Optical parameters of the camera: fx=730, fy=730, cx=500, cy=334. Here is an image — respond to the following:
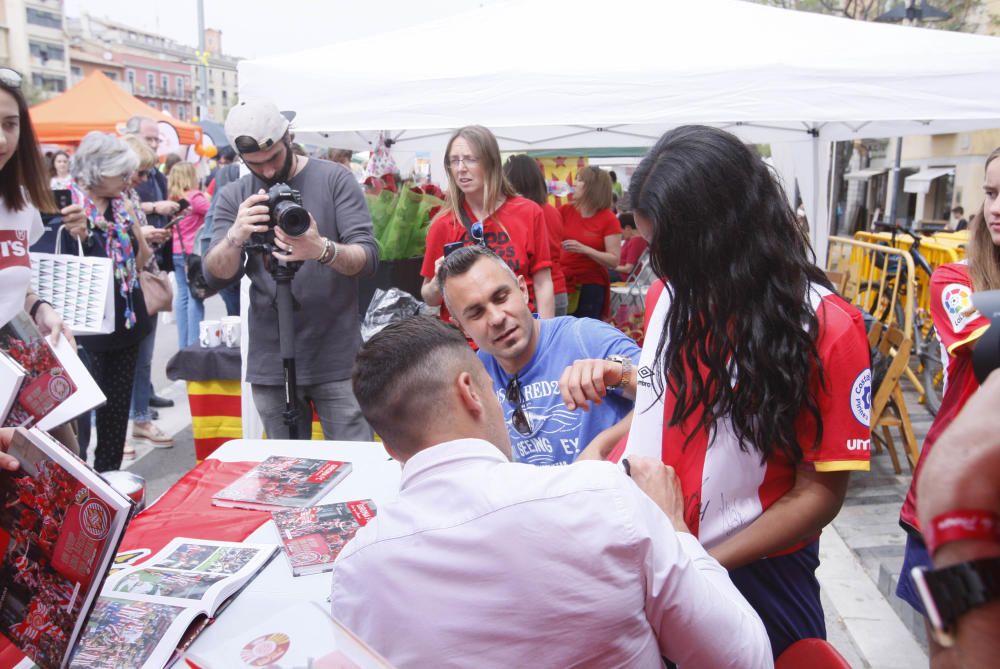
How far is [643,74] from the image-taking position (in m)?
3.55

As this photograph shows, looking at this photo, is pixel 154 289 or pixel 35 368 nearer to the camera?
pixel 35 368

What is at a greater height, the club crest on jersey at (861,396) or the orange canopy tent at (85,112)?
the orange canopy tent at (85,112)

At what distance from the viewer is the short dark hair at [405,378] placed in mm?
1240

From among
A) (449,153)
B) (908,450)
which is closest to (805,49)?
(449,153)

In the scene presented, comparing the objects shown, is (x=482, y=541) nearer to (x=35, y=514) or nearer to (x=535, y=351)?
(x=35, y=514)

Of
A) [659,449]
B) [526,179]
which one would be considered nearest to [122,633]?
[659,449]

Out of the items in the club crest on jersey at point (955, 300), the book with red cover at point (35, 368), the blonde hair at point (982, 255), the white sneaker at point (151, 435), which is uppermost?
the blonde hair at point (982, 255)

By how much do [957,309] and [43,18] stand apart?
7215 cm

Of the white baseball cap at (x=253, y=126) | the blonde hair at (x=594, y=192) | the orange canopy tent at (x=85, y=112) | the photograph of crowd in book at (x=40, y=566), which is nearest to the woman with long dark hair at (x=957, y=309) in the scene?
the photograph of crowd in book at (x=40, y=566)

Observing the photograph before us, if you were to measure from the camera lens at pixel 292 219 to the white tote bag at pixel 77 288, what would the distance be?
978mm

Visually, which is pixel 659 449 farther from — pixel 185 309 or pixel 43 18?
pixel 43 18

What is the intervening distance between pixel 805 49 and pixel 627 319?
2.48 metres

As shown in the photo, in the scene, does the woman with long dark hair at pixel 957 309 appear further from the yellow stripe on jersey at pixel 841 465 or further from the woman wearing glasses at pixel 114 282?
the woman wearing glasses at pixel 114 282

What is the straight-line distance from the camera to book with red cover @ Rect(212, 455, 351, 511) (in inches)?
78.2
